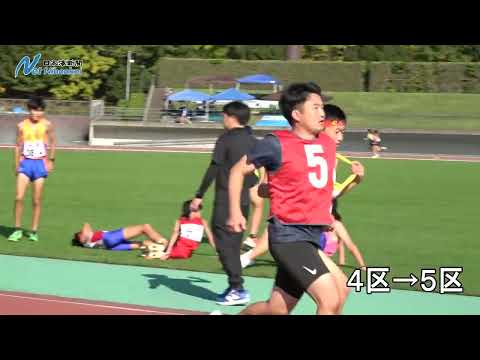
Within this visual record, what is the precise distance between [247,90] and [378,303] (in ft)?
161

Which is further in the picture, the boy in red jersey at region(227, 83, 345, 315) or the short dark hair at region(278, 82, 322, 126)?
the short dark hair at region(278, 82, 322, 126)

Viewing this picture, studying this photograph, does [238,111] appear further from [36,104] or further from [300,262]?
[36,104]

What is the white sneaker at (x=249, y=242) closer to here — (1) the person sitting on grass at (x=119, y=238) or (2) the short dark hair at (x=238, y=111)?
(1) the person sitting on grass at (x=119, y=238)

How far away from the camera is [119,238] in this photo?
→ 12.0 meters

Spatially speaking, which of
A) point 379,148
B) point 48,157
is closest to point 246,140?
point 48,157

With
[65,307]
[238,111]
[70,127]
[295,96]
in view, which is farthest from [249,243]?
[70,127]

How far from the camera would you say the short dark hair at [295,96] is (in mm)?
6180

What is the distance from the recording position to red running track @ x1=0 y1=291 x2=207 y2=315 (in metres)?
8.15

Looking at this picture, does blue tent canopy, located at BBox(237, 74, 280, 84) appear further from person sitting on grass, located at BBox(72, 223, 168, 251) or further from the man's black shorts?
the man's black shorts

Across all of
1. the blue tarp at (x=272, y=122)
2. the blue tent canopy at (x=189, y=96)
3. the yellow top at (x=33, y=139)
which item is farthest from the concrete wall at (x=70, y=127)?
the yellow top at (x=33, y=139)

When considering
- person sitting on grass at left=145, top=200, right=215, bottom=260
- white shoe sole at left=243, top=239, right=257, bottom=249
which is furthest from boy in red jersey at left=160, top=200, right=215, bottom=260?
white shoe sole at left=243, top=239, right=257, bottom=249

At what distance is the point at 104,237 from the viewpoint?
39.4 ft

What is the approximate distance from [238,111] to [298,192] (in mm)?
2744

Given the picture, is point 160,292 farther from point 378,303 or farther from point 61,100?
point 61,100
